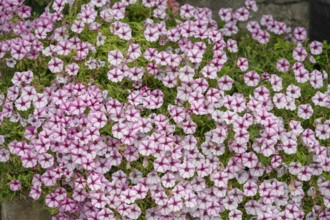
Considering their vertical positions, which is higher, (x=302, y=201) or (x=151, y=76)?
(x=151, y=76)

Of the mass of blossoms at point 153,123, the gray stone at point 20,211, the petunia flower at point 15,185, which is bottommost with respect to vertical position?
the gray stone at point 20,211

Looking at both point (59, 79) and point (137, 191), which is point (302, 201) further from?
point (59, 79)

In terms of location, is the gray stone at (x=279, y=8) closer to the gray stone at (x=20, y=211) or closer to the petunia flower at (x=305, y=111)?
the petunia flower at (x=305, y=111)

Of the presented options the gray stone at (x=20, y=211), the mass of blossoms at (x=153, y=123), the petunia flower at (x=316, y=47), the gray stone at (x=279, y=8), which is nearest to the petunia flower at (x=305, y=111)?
the mass of blossoms at (x=153, y=123)

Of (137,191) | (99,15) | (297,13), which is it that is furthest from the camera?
(297,13)

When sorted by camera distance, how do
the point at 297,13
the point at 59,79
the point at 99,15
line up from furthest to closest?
the point at 297,13 < the point at 99,15 < the point at 59,79

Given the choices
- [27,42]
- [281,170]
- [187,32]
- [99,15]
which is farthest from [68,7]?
[281,170]

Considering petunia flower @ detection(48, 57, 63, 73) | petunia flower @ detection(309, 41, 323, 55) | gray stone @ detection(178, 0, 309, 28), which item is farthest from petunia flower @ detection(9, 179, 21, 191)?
petunia flower @ detection(309, 41, 323, 55)
